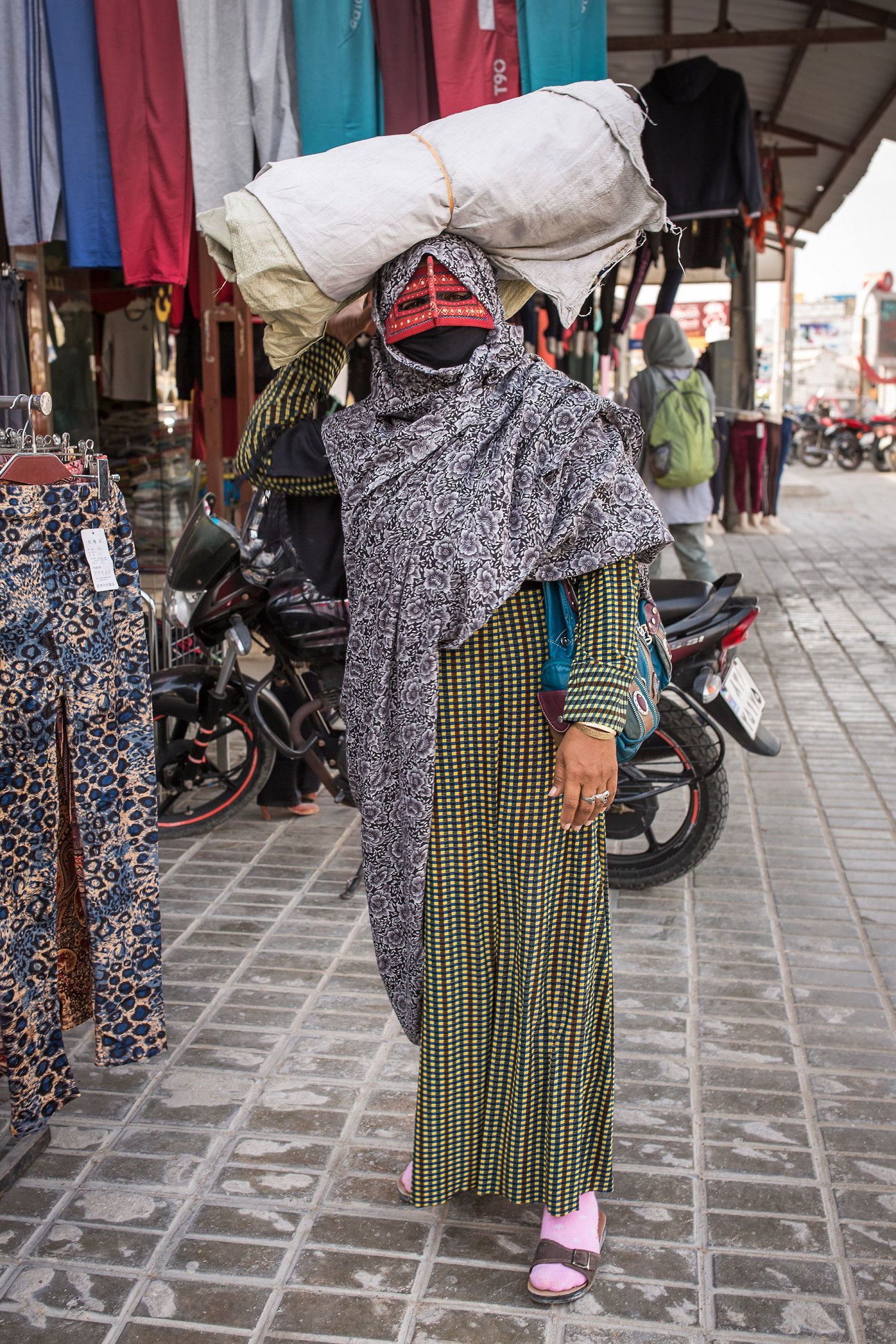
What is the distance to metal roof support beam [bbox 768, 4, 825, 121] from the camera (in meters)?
7.01

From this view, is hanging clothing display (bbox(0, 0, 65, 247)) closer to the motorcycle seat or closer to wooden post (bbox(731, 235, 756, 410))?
the motorcycle seat

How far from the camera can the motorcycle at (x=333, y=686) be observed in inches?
152

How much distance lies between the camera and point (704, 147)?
19.0 ft

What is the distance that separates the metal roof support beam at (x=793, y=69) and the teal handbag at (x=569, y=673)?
20.7 ft

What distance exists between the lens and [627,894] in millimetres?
4078

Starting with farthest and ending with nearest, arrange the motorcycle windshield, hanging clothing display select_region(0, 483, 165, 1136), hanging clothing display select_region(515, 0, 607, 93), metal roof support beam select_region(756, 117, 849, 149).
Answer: metal roof support beam select_region(756, 117, 849, 149)
hanging clothing display select_region(515, 0, 607, 93)
the motorcycle windshield
hanging clothing display select_region(0, 483, 165, 1136)

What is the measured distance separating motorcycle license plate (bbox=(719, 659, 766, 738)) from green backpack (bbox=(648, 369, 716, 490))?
3674mm

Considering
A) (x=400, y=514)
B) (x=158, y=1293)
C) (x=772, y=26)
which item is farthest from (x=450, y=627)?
(x=772, y=26)

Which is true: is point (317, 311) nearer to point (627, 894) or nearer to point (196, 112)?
point (627, 894)

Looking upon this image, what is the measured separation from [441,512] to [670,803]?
2352 millimetres

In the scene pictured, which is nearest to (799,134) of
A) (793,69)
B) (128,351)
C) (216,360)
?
(793,69)

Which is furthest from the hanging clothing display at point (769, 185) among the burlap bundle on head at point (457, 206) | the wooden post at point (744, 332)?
the burlap bundle on head at point (457, 206)

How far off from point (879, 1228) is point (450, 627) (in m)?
1.52

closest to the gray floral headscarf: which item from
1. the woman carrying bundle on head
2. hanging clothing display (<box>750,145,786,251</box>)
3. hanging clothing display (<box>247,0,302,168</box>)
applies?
the woman carrying bundle on head
